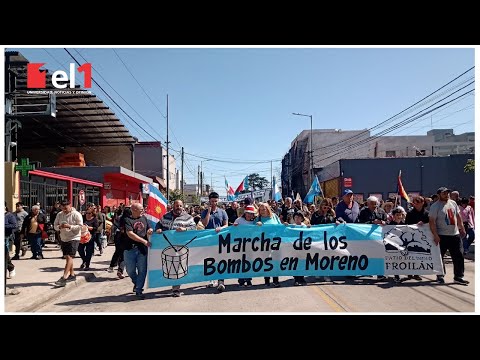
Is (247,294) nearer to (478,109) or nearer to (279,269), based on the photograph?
(279,269)

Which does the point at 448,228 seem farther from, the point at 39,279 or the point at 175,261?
the point at 39,279

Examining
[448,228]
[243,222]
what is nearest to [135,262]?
[243,222]

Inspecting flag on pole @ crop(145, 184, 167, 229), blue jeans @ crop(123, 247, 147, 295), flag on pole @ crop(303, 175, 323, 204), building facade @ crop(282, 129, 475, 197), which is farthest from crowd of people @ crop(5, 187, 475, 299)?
building facade @ crop(282, 129, 475, 197)

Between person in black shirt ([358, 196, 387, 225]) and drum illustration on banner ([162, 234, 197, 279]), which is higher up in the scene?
person in black shirt ([358, 196, 387, 225])

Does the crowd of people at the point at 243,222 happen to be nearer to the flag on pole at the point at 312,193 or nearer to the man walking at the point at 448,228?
the man walking at the point at 448,228

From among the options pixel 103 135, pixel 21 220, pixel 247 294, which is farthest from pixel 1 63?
pixel 103 135

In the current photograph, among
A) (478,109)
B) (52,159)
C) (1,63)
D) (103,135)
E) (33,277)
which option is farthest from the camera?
(52,159)

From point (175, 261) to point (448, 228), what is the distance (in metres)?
5.12

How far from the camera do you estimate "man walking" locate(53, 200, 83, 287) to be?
9117 mm

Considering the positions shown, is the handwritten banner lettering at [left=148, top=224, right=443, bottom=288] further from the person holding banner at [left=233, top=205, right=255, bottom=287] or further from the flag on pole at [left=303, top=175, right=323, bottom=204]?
the flag on pole at [left=303, top=175, right=323, bottom=204]

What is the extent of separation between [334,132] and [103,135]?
1314 inches

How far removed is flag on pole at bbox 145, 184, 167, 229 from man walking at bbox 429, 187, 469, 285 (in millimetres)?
5403

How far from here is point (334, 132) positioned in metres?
59.4

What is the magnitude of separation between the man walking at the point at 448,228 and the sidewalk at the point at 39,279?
7179 millimetres
